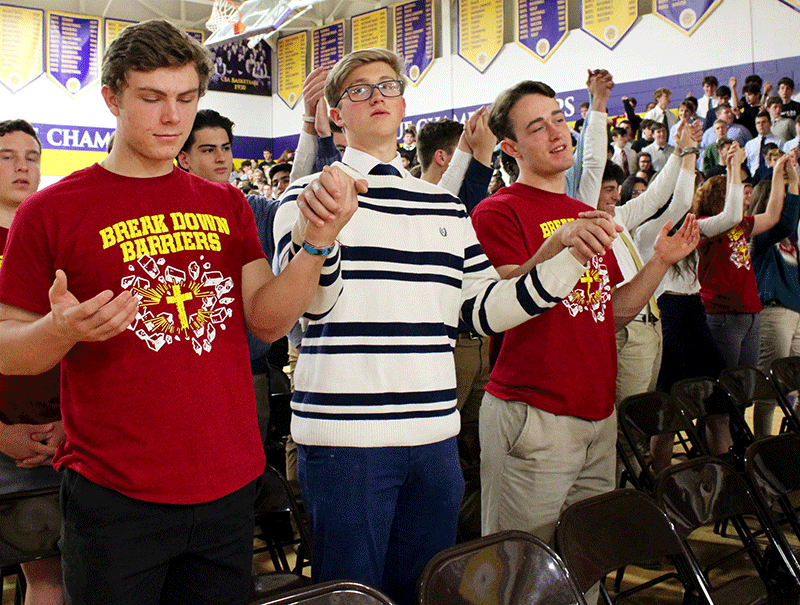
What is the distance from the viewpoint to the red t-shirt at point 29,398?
169cm

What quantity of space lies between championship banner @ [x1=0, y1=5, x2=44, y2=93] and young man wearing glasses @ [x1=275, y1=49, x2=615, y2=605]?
1311cm

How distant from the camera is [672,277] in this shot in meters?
3.54

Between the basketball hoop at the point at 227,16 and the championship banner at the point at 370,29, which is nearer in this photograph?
the basketball hoop at the point at 227,16

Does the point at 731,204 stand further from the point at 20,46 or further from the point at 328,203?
the point at 20,46

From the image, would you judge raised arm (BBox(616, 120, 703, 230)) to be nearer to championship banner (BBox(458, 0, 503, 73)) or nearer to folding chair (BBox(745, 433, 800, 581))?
folding chair (BBox(745, 433, 800, 581))

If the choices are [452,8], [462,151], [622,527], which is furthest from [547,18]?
[622,527]

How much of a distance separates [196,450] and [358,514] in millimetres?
396

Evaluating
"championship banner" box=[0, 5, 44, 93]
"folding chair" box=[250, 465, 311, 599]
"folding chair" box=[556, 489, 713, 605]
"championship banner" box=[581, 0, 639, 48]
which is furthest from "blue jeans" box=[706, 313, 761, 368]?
"championship banner" box=[0, 5, 44, 93]

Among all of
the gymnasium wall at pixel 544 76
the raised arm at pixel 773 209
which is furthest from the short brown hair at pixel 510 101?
the gymnasium wall at pixel 544 76

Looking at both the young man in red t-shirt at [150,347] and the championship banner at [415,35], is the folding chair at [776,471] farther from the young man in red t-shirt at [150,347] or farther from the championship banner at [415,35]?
the championship banner at [415,35]

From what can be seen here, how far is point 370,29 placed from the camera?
12.5m

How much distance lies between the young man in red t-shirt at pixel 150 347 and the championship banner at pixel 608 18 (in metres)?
9.04

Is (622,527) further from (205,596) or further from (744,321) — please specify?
(744,321)

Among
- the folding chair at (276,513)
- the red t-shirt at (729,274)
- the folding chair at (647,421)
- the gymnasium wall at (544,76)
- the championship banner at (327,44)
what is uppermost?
the championship banner at (327,44)
